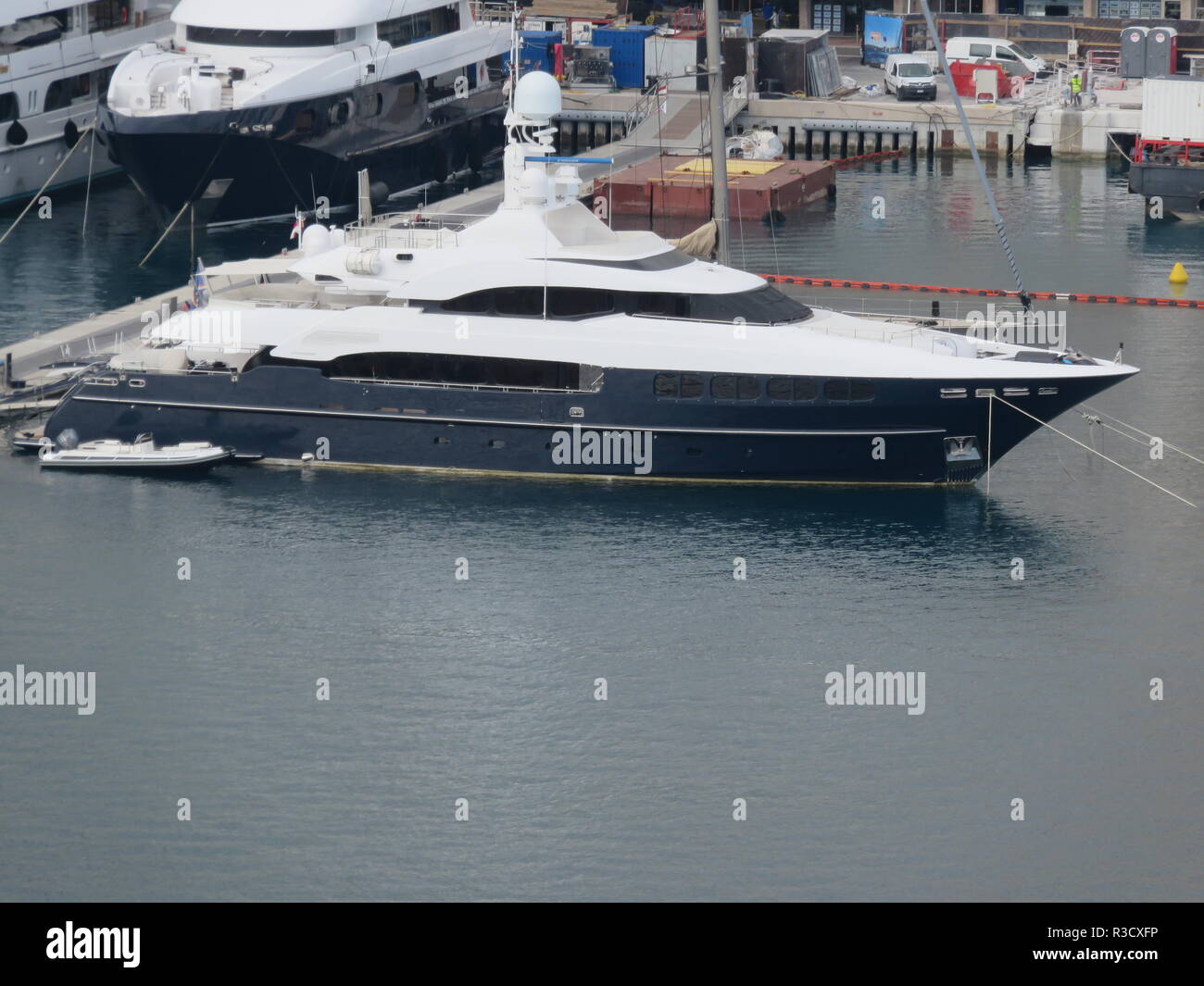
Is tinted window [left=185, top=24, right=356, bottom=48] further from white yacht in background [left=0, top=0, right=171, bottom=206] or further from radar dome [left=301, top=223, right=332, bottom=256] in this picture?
radar dome [left=301, top=223, right=332, bottom=256]

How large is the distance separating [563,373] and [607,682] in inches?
367

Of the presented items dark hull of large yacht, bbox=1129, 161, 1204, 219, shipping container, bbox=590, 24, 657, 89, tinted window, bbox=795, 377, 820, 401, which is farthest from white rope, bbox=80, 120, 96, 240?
dark hull of large yacht, bbox=1129, 161, 1204, 219

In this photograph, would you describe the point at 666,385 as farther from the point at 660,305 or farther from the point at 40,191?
the point at 40,191

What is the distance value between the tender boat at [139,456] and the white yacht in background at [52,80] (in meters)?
29.4

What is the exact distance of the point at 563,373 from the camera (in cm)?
4191

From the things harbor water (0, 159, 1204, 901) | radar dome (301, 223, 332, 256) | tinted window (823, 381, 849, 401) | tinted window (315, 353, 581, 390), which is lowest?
harbor water (0, 159, 1204, 901)

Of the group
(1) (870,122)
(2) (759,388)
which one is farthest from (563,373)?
(1) (870,122)

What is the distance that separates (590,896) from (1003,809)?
6.39 metres

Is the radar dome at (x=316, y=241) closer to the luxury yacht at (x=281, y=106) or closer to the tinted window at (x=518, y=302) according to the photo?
the tinted window at (x=518, y=302)

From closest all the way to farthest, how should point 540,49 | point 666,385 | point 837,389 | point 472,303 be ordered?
point 837,389
point 666,385
point 472,303
point 540,49

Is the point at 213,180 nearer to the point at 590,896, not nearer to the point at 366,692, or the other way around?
the point at 366,692

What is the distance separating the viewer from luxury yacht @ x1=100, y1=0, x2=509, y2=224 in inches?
2571

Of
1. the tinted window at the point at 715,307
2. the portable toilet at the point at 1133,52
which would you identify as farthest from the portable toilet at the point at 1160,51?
the tinted window at the point at 715,307

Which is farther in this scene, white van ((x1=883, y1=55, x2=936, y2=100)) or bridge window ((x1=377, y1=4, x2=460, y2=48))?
white van ((x1=883, y1=55, x2=936, y2=100))
